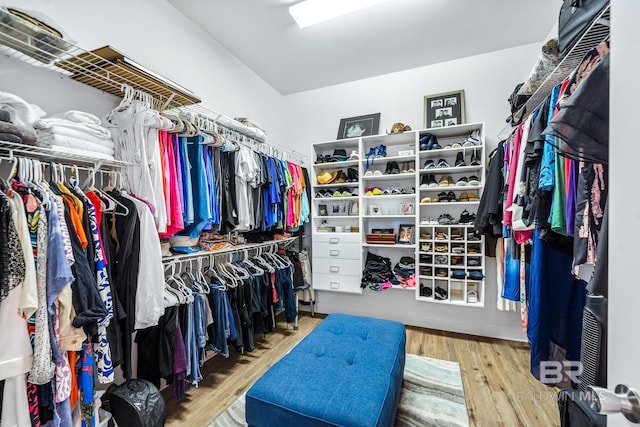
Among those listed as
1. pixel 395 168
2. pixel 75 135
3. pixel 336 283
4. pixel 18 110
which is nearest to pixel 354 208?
pixel 395 168

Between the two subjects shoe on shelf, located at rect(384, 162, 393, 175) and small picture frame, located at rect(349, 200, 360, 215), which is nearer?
shoe on shelf, located at rect(384, 162, 393, 175)

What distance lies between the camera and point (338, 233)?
10.5ft

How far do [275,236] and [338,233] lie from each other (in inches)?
28.3

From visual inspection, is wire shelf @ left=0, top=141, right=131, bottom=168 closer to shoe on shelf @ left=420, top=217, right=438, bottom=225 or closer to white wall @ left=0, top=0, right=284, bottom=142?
white wall @ left=0, top=0, right=284, bottom=142

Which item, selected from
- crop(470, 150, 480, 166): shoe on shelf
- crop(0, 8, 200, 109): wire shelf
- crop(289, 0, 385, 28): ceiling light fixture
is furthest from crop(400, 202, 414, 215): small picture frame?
crop(0, 8, 200, 109): wire shelf

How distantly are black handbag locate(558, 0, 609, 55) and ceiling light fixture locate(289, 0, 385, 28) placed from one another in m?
1.34

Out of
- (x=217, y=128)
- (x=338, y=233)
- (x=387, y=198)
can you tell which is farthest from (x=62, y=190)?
(x=387, y=198)

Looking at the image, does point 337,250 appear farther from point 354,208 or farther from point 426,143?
point 426,143

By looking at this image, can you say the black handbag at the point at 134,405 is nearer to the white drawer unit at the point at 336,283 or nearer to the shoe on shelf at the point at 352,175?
the white drawer unit at the point at 336,283

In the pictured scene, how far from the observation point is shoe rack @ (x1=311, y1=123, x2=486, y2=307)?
9.09ft

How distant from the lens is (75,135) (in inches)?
53.2

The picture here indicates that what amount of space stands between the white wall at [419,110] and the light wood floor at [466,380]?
0.20 meters

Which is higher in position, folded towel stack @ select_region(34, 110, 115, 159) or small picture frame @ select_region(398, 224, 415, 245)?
folded towel stack @ select_region(34, 110, 115, 159)

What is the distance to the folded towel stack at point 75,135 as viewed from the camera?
1.28 m
